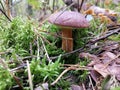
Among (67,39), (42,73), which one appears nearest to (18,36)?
(67,39)

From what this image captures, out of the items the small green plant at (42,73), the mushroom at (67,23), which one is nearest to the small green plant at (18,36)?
the mushroom at (67,23)

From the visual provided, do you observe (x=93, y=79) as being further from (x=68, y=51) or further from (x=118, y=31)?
(x=118, y=31)

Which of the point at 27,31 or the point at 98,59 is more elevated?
the point at 27,31

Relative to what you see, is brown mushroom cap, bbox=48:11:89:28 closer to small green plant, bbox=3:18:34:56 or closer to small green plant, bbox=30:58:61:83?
small green plant, bbox=3:18:34:56

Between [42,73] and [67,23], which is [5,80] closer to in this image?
[42,73]

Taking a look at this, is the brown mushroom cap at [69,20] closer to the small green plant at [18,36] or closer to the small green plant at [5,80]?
the small green plant at [18,36]

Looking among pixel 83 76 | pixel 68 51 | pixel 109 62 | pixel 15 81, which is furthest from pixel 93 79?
pixel 15 81

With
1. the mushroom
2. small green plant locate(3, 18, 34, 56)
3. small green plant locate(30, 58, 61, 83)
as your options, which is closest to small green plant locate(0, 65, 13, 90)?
small green plant locate(30, 58, 61, 83)

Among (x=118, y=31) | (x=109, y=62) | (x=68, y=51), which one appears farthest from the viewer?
(x=118, y=31)
